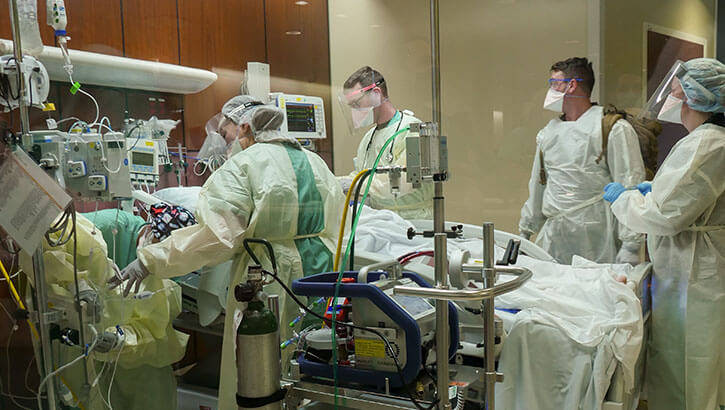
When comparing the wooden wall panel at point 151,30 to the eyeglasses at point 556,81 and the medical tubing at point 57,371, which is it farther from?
A: the eyeglasses at point 556,81

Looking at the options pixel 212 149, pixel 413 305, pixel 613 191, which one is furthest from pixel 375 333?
pixel 613 191

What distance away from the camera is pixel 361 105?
233cm

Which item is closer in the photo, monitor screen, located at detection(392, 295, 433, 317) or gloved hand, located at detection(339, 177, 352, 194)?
monitor screen, located at detection(392, 295, 433, 317)

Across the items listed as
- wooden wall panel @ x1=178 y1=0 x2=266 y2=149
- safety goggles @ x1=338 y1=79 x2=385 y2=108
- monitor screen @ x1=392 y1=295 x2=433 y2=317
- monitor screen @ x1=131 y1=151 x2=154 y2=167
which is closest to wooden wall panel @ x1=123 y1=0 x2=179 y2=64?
wooden wall panel @ x1=178 y1=0 x2=266 y2=149

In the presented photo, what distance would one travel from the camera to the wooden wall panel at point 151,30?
7.25 feet

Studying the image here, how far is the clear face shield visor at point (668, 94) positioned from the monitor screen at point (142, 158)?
2.33m

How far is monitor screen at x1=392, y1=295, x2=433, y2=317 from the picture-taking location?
66.3 inches

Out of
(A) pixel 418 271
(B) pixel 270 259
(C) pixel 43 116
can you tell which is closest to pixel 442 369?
(A) pixel 418 271

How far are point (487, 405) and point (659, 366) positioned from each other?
159cm

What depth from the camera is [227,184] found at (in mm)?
2258

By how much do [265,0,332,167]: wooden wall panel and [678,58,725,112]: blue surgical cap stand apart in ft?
5.30

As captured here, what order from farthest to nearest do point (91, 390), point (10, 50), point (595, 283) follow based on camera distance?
point (595, 283)
point (91, 390)
point (10, 50)

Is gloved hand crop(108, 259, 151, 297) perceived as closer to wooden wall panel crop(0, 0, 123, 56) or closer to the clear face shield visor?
wooden wall panel crop(0, 0, 123, 56)

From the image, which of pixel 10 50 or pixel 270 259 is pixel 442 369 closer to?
pixel 270 259
